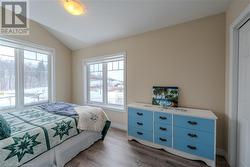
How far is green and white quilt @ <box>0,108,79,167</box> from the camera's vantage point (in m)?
1.33

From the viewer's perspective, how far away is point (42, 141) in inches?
63.8

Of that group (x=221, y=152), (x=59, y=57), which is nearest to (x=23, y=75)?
(x=59, y=57)

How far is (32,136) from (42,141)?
5.8 inches

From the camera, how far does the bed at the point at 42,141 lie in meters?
1.37

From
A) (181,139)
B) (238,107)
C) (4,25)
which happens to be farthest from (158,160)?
(4,25)

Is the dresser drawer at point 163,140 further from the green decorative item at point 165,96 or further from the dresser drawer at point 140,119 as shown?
the green decorative item at point 165,96

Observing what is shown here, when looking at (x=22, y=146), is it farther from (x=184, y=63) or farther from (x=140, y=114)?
(x=184, y=63)

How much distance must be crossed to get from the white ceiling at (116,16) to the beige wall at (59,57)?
0.70 feet

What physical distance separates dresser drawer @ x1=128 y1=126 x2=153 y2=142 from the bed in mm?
798

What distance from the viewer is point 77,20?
287cm

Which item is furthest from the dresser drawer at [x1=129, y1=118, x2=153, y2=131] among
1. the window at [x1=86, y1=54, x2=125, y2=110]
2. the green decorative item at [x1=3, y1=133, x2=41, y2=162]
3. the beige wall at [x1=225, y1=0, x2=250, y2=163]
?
the green decorative item at [x1=3, y1=133, x2=41, y2=162]

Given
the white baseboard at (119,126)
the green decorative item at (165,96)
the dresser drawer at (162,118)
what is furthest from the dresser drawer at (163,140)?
the white baseboard at (119,126)

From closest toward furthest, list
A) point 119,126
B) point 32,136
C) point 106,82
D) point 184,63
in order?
point 32,136
point 184,63
point 119,126
point 106,82

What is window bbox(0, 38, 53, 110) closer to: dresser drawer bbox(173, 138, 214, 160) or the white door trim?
dresser drawer bbox(173, 138, 214, 160)
